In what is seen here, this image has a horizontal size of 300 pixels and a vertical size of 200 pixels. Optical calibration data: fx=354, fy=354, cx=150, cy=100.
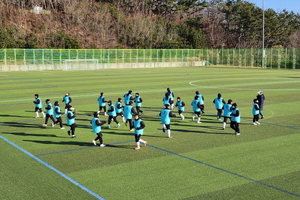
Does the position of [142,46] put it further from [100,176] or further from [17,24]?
[100,176]

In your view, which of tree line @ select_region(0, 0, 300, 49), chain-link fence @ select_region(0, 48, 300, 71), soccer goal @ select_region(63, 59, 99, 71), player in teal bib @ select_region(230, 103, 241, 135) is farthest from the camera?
tree line @ select_region(0, 0, 300, 49)

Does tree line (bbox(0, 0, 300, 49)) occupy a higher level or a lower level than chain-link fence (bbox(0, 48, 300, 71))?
higher

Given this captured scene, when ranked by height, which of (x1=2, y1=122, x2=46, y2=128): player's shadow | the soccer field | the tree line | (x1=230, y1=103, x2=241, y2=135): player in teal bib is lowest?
the soccer field

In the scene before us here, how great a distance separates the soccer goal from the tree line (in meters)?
11.6

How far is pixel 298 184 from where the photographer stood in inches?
388

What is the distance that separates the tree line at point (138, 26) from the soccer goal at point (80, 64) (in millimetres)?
11552

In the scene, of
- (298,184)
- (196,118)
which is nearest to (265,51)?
(196,118)

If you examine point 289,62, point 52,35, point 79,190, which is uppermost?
point 52,35

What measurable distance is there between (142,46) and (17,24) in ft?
108

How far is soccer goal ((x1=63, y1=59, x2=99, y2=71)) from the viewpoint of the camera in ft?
221

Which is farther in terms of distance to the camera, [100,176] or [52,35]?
[52,35]

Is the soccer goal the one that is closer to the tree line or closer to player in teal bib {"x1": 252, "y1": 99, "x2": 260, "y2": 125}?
the tree line

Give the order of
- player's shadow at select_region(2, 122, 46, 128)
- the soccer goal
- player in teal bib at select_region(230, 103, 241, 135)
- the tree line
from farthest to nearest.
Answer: the tree line, the soccer goal, player's shadow at select_region(2, 122, 46, 128), player in teal bib at select_region(230, 103, 241, 135)

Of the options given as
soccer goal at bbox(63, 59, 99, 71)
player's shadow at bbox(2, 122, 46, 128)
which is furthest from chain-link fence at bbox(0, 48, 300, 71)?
player's shadow at bbox(2, 122, 46, 128)
